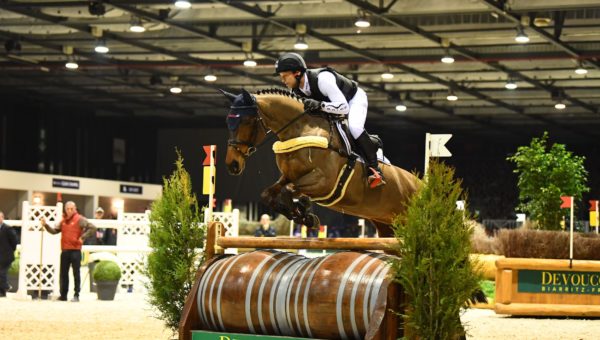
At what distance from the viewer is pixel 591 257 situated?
440 inches

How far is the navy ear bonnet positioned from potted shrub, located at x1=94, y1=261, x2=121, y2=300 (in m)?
8.18

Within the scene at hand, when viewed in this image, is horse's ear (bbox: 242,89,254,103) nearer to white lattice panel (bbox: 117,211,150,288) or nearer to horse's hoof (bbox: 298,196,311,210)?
horse's hoof (bbox: 298,196,311,210)

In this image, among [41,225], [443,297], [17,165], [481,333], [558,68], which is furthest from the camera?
[17,165]

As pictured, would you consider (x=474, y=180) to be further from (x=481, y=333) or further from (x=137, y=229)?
(x=481, y=333)

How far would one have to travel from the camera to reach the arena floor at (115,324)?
798cm

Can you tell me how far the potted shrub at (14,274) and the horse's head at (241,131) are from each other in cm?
1000

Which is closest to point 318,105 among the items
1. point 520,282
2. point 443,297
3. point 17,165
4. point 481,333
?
point 443,297

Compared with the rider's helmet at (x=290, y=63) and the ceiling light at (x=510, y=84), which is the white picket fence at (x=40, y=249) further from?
the ceiling light at (x=510, y=84)

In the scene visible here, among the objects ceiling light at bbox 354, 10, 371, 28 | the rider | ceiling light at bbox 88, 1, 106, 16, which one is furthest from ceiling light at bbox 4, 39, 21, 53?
the rider

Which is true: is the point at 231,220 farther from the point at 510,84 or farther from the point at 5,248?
the point at 510,84

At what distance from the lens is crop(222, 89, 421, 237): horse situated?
231 inches

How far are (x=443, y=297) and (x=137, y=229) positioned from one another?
37.9ft

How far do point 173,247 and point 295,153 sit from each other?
3.16 feet

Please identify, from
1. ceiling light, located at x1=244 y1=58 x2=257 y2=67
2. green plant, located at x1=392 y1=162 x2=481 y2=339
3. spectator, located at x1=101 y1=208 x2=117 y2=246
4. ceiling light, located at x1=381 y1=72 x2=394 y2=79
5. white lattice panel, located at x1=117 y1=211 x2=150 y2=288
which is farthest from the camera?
spectator, located at x1=101 y1=208 x2=117 y2=246
